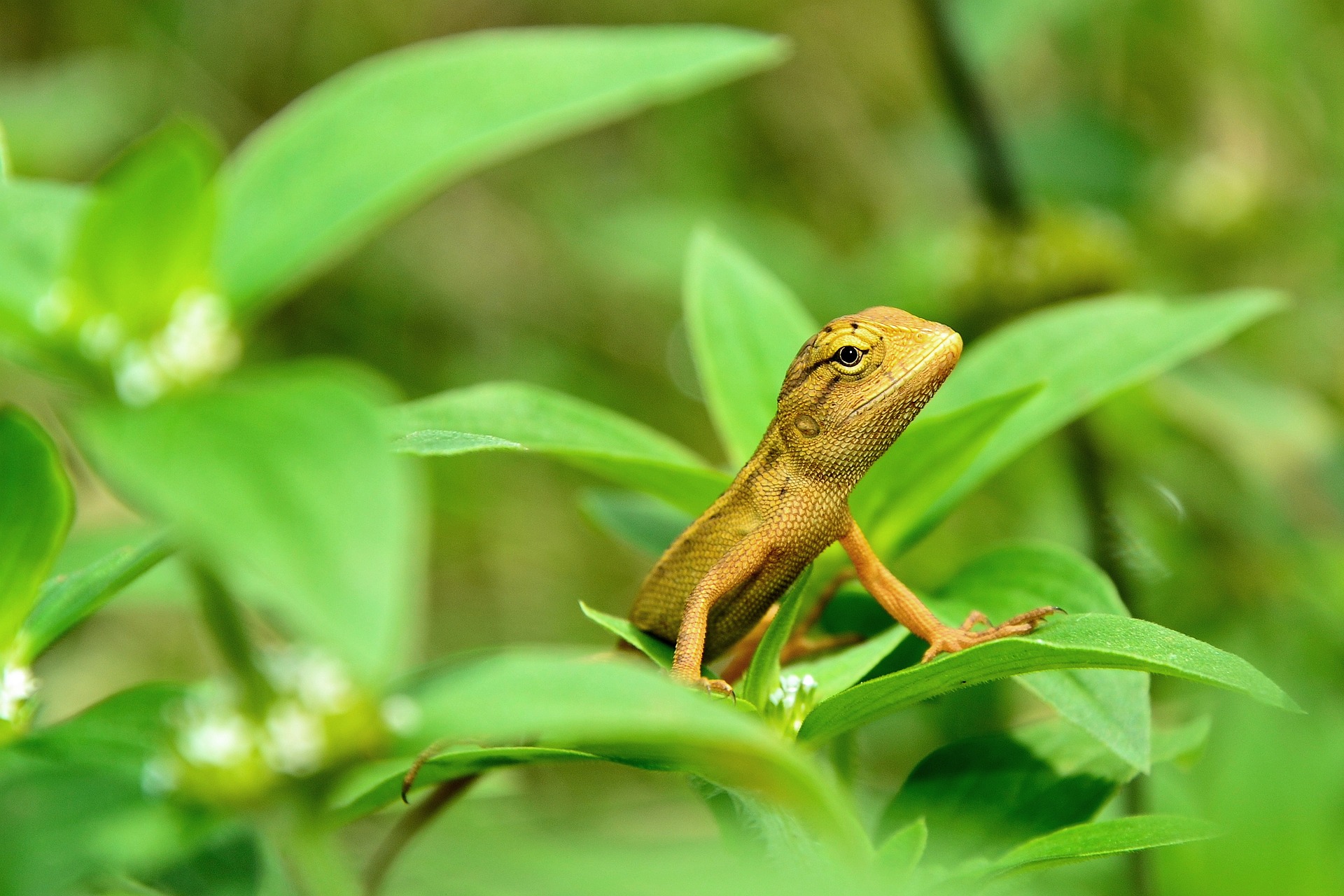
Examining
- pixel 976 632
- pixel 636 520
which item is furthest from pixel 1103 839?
pixel 636 520

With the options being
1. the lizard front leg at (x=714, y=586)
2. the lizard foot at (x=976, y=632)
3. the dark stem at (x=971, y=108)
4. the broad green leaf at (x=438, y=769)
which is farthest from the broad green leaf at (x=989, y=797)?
the dark stem at (x=971, y=108)

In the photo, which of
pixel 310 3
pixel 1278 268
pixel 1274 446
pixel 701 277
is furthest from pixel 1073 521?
pixel 310 3

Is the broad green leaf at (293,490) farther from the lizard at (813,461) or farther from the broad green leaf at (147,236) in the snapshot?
the lizard at (813,461)

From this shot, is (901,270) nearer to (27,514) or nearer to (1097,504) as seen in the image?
(1097,504)

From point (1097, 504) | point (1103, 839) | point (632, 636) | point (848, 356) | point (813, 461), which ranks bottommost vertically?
point (1103, 839)

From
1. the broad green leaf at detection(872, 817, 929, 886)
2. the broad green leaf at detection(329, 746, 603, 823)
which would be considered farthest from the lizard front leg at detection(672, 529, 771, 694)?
the broad green leaf at detection(872, 817, 929, 886)

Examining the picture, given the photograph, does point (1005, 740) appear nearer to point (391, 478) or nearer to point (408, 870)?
point (408, 870)
